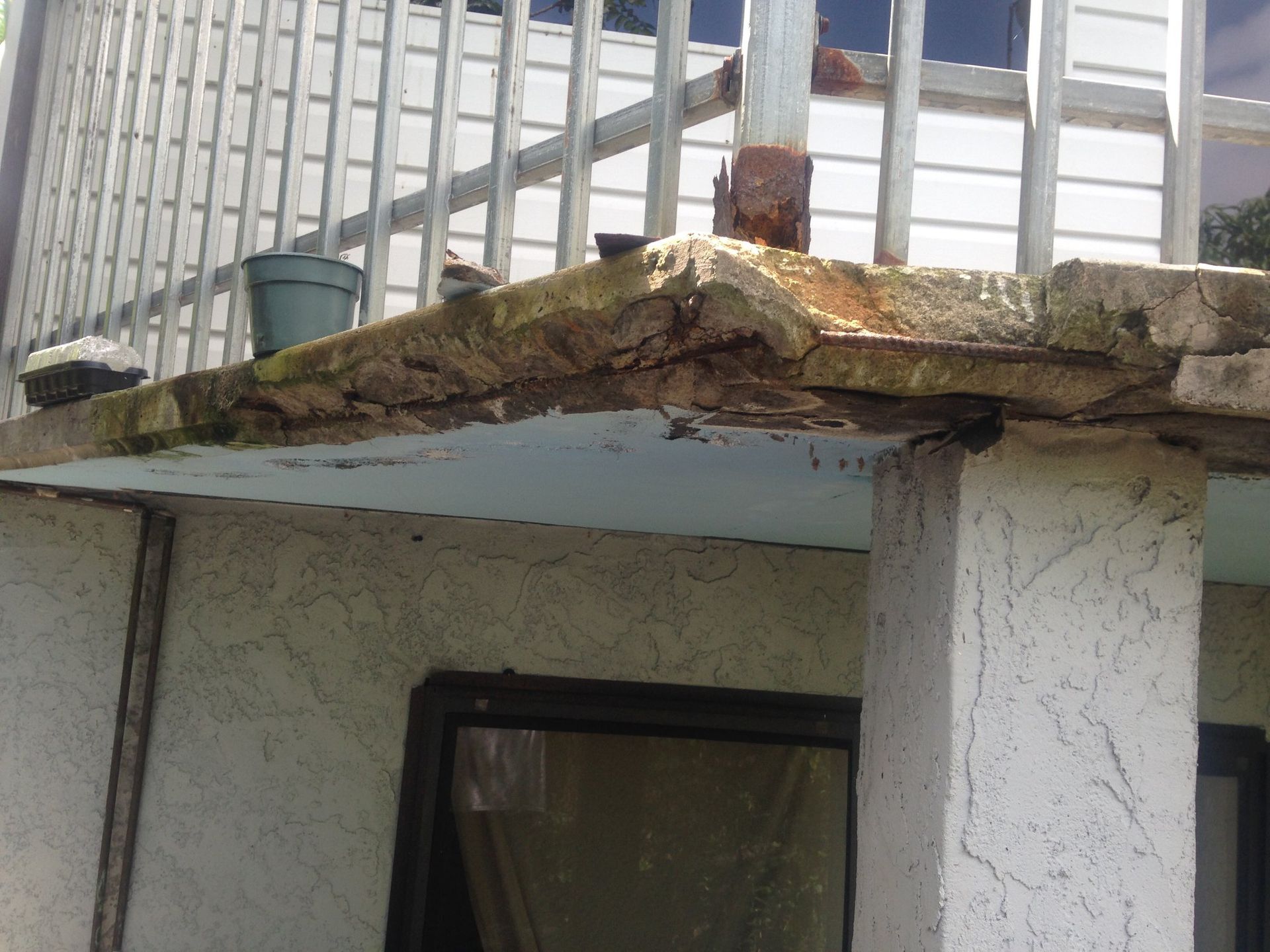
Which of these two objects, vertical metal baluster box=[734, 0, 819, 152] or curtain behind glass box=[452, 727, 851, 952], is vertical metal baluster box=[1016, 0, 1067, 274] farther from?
curtain behind glass box=[452, 727, 851, 952]

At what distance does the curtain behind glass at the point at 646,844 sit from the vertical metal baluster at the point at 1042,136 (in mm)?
1991

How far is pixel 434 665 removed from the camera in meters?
3.05

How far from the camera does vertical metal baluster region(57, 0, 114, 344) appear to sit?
10.1 feet

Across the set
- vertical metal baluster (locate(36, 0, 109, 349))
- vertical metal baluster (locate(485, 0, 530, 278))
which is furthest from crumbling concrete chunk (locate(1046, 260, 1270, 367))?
vertical metal baluster (locate(36, 0, 109, 349))

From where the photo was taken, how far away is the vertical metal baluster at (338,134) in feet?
7.57

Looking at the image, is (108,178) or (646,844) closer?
(108,178)

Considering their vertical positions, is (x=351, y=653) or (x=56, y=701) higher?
(x=351, y=653)

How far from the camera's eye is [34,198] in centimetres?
346

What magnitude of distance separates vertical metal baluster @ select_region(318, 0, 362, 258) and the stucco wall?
3.32ft

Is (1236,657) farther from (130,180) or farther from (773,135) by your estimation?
(130,180)

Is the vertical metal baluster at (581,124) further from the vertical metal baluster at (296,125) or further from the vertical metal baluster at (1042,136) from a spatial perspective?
the vertical metal baluster at (296,125)

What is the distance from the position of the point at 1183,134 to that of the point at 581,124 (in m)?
0.91

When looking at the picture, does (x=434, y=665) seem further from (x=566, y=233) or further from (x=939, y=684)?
(x=939, y=684)

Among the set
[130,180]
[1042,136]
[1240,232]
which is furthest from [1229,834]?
[130,180]
